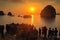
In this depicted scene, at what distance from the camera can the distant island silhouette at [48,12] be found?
38659 mm

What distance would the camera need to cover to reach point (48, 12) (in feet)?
131

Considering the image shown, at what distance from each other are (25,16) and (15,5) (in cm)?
351

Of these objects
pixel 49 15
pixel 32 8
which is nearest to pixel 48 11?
pixel 49 15

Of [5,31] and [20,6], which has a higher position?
[20,6]

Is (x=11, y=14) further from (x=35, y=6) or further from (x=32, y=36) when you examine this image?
(x=32, y=36)

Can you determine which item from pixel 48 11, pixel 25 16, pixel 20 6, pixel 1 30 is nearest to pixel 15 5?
pixel 20 6

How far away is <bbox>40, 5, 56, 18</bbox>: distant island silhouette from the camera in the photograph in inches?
1522

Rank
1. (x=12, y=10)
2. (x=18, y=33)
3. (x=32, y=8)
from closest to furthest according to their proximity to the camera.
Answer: (x=18, y=33) → (x=32, y=8) → (x=12, y=10)

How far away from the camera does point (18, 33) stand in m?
9.63

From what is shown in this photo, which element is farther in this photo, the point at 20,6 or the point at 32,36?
the point at 20,6

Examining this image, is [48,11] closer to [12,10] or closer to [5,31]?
[12,10]

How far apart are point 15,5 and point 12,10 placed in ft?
3.29

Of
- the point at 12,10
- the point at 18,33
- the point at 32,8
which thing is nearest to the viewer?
the point at 18,33

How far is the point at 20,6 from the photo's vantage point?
35.7 meters
